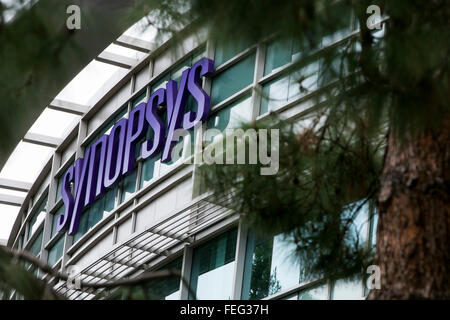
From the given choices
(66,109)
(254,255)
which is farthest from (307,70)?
(66,109)

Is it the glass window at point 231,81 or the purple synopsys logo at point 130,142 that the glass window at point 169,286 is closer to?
the purple synopsys logo at point 130,142

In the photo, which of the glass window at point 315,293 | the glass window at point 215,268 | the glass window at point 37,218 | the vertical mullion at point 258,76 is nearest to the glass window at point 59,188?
the glass window at point 37,218

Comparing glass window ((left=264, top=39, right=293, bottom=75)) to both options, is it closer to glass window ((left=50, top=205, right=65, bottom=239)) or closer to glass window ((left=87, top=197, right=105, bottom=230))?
glass window ((left=87, top=197, right=105, bottom=230))

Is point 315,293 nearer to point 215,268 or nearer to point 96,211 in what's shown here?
point 215,268

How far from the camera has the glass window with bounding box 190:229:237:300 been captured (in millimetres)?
13680

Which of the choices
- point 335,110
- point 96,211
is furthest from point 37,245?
point 335,110

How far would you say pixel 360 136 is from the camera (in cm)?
658

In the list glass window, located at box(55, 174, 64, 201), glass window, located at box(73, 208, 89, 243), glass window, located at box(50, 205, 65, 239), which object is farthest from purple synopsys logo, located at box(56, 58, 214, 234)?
glass window, located at box(55, 174, 64, 201)

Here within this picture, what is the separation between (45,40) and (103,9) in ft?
2.22

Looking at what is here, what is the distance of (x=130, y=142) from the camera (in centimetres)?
1697

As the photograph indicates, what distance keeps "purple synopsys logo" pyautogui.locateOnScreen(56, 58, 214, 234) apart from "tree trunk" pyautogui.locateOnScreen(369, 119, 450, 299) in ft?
30.2

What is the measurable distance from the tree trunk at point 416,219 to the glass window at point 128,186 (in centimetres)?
1137
